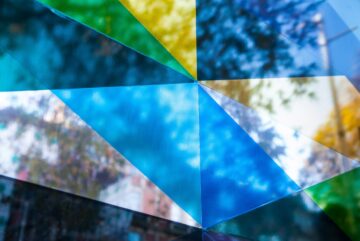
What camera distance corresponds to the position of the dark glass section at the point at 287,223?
3.86 m

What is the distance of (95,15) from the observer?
3799 mm

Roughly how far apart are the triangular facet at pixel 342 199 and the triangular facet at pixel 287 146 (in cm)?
9

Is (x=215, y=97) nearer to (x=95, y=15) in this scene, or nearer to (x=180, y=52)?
(x=180, y=52)

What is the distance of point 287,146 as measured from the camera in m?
4.25

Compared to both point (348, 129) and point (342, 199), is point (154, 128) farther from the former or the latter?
point (348, 129)

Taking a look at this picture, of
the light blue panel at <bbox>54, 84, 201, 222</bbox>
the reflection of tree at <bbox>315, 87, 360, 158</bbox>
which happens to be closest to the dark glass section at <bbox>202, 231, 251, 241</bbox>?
the light blue panel at <bbox>54, 84, 201, 222</bbox>

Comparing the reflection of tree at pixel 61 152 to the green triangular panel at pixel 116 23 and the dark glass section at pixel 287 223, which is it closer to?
the green triangular panel at pixel 116 23

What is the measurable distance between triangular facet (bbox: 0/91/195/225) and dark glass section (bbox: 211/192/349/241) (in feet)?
2.09

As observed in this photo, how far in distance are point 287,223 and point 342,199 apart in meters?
0.75

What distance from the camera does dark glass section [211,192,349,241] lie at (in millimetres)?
3863

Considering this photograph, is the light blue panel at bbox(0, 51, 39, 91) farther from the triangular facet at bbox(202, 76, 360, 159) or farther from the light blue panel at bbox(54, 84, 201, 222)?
the triangular facet at bbox(202, 76, 360, 159)

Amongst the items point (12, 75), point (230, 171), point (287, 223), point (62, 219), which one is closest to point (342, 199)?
point (287, 223)

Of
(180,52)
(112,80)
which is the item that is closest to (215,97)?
(180,52)

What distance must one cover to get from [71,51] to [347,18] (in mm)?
3352
